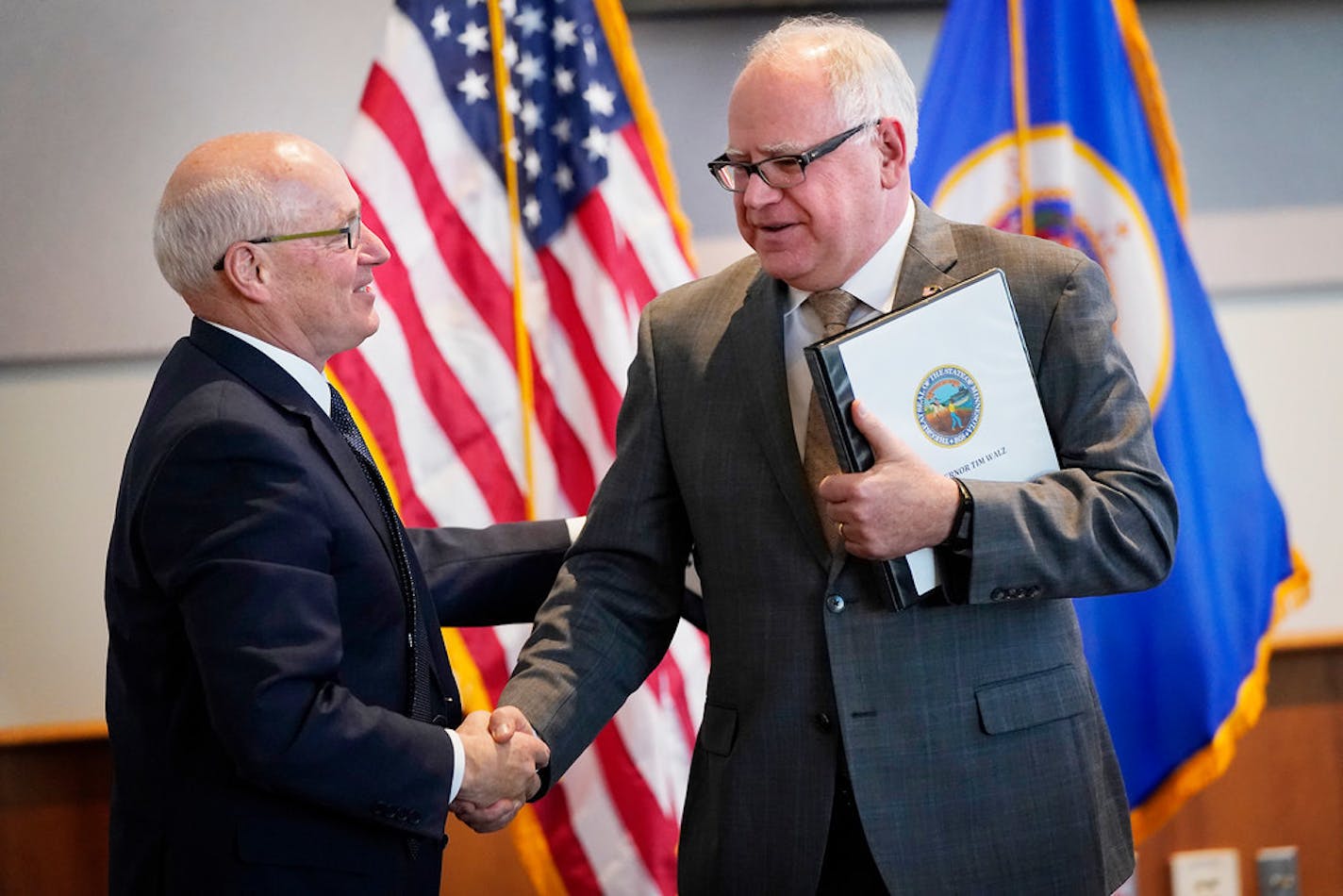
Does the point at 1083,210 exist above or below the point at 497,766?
above

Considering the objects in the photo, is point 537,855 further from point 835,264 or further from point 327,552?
point 835,264

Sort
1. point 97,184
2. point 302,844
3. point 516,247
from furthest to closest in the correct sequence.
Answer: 1. point 97,184
2. point 516,247
3. point 302,844

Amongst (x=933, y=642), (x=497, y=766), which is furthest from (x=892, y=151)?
(x=497, y=766)

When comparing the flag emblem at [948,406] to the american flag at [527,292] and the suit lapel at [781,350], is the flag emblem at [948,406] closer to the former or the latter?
the suit lapel at [781,350]

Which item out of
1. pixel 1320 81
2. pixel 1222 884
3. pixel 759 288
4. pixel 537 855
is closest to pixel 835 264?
pixel 759 288

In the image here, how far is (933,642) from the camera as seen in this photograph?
1625mm

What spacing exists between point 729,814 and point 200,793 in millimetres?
665

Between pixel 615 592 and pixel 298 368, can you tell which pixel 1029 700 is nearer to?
pixel 615 592

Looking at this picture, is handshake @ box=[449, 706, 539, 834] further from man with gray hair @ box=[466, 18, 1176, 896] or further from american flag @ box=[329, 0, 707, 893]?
Answer: american flag @ box=[329, 0, 707, 893]

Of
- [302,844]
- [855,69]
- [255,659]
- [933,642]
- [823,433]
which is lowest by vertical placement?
[302,844]

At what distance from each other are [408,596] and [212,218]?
0.54 meters

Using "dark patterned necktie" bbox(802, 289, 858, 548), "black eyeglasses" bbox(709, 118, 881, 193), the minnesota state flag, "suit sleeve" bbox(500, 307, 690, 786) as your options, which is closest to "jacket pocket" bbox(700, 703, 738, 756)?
"suit sleeve" bbox(500, 307, 690, 786)

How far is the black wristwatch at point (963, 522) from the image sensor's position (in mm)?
1527

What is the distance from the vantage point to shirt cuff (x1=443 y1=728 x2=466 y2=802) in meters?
1.64
